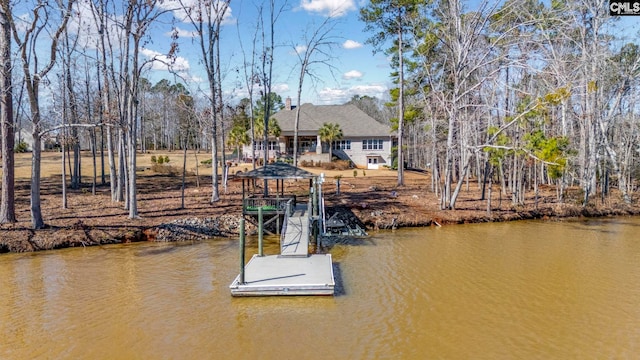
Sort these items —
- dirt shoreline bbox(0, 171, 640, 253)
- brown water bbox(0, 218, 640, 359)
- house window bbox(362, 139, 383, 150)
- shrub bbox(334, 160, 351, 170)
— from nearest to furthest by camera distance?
brown water bbox(0, 218, 640, 359) → dirt shoreline bbox(0, 171, 640, 253) → shrub bbox(334, 160, 351, 170) → house window bbox(362, 139, 383, 150)

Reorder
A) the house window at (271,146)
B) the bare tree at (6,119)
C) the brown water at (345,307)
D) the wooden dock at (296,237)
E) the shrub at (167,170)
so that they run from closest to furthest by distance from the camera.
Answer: the brown water at (345,307) < the wooden dock at (296,237) < the bare tree at (6,119) < the shrub at (167,170) < the house window at (271,146)

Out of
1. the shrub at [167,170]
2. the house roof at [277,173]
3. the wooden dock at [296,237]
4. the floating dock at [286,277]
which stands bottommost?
the floating dock at [286,277]

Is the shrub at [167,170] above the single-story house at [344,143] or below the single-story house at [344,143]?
below

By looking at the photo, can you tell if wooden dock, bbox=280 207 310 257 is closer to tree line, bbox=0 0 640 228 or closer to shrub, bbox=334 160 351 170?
tree line, bbox=0 0 640 228

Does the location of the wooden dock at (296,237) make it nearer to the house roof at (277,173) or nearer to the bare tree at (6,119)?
the house roof at (277,173)

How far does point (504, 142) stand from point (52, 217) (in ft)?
70.6

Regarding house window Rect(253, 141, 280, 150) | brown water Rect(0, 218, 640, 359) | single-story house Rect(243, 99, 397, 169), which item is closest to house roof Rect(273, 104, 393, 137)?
single-story house Rect(243, 99, 397, 169)

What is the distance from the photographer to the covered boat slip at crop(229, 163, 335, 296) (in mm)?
11227

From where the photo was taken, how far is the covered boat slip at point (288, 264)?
36.8 ft

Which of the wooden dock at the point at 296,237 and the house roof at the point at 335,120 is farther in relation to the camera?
the house roof at the point at 335,120

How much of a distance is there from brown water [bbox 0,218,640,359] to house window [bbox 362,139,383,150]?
29429mm

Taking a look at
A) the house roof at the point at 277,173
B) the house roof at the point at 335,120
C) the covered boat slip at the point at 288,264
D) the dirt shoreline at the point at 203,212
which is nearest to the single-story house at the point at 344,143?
the house roof at the point at 335,120

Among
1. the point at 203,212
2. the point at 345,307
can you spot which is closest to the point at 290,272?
the point at 345,307

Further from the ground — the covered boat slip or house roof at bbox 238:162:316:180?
house roof at bbox 238:162:316:180
